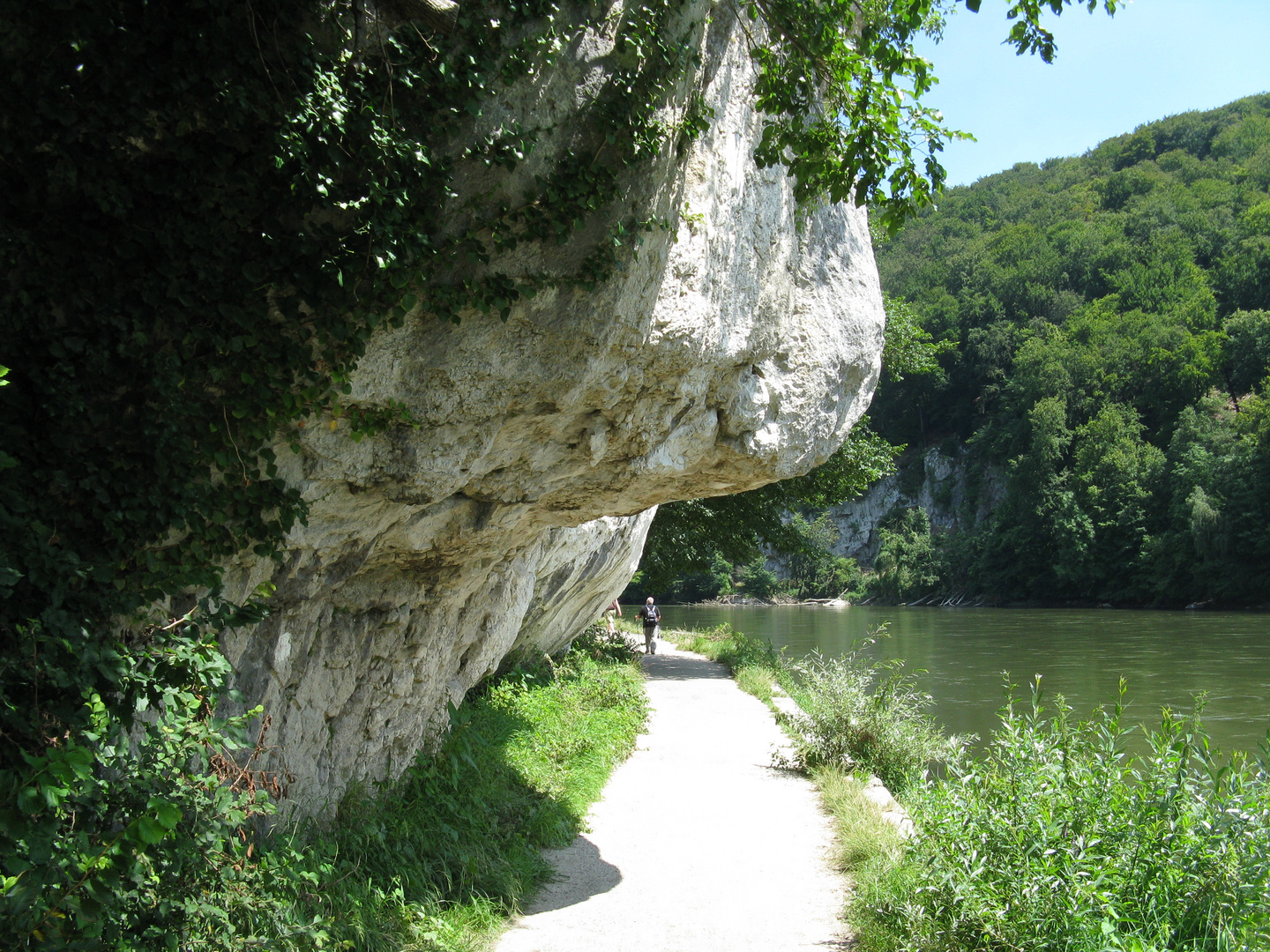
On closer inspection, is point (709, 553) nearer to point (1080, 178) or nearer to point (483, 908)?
point (483, 908)

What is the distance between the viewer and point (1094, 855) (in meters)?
3.56

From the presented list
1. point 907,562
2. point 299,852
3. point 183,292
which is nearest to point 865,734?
point 299,852

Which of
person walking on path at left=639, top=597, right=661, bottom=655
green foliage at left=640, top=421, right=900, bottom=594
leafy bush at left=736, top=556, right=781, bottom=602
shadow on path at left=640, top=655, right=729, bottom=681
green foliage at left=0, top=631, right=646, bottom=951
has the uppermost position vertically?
green foliage at left=640, top=421, right=900, bottom=594

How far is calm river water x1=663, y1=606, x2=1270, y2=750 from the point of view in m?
15.2

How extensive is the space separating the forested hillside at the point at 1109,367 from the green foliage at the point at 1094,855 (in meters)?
28.5

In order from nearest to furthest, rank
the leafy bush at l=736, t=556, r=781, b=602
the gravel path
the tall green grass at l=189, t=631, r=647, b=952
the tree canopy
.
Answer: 1. the tree canopy
2. the tall green grass at l=189, t=631, r=647, b=952
3. the gravel path
4. the leafy bush at l=736, t=556, r=781, b=602

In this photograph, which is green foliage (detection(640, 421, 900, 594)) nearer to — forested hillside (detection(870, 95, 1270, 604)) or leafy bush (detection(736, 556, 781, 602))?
forested hillside (detection(870, 95, 1270, 604))

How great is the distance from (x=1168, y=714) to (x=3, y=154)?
494 centimetres

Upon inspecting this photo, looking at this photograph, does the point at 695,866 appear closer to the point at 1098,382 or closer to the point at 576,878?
the point at 576,878

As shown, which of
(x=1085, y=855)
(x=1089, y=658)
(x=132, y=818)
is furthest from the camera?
(x=1089, y=658)

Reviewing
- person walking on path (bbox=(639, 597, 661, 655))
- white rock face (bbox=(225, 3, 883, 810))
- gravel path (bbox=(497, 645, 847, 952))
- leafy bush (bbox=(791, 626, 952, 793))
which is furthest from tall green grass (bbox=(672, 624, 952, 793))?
person walking on path (bbox=(639, 597, 661, 655))

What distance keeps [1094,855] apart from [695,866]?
9.51 ft

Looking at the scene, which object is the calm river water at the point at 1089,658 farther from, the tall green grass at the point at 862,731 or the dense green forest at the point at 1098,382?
the dense green forest at the point at 1098,382

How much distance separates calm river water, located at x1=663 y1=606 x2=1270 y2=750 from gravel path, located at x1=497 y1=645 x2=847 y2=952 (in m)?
2.71
